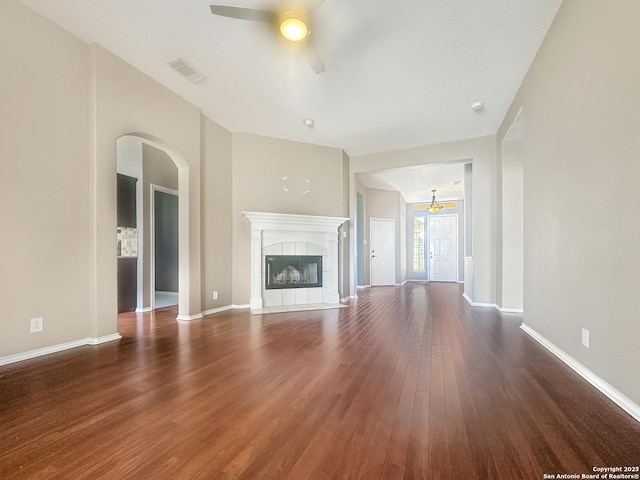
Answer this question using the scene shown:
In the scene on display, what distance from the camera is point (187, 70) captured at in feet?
11.2

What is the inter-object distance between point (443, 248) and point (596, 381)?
8.72 metres

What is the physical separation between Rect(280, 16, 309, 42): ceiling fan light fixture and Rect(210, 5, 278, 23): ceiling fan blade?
0.09m

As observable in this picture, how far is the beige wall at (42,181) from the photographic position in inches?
99.3

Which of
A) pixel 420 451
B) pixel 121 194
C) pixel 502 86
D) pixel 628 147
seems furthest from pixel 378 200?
pixel 420 451

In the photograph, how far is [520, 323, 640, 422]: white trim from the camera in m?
1.68

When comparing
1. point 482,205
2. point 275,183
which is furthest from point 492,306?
point 275,183

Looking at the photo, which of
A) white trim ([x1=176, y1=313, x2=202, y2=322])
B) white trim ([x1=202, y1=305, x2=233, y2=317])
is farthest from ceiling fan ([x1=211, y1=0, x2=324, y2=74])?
white trim ([x1=202, y1=305, x2=233, y2=317])

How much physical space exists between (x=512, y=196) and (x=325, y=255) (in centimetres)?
328

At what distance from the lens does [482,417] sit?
167cm

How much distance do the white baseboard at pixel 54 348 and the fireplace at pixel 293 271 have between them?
2413 mm

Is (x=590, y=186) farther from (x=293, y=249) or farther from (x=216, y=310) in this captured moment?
(x=216, y=310)

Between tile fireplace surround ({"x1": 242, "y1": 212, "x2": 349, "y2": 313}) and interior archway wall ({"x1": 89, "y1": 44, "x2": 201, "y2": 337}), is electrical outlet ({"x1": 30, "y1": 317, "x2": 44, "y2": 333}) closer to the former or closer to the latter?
interior archway wall ({"x1": 89, "y1": 44, "x2": 201, "y2": 337})

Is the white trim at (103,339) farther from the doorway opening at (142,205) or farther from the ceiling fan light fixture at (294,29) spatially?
the ceiling fan light fixture at (294,29)

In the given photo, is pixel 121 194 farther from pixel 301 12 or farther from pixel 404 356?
pixel 404 356
